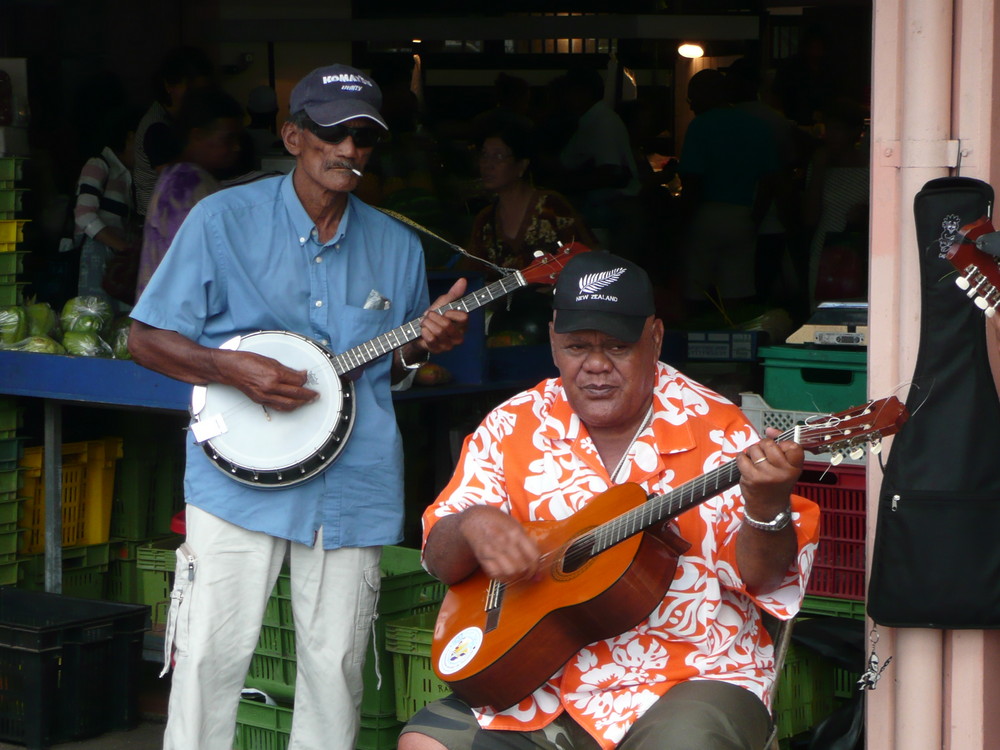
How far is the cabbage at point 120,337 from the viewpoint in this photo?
201 inches

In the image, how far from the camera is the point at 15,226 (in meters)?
5.37

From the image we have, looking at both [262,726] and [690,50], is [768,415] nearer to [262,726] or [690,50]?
[262,726]

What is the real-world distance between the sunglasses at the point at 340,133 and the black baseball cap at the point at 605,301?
770mm

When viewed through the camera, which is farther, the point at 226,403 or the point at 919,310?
the point at 226,403

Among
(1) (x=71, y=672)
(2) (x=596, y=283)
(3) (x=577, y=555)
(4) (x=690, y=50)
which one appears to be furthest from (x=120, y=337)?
(4) (x=690, y=50)

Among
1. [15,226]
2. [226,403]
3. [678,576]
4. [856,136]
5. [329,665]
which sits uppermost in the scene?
[856,136]

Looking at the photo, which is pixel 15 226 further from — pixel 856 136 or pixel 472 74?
pixel 472 74

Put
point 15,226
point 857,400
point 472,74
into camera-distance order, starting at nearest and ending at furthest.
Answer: point 857,400 → point 15,226 → point 472,74

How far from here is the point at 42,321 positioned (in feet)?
17.6

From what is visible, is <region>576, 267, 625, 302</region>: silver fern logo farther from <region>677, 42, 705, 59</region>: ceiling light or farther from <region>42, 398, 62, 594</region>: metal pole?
<region>677, 42, 705, 59</region>: ceiling light

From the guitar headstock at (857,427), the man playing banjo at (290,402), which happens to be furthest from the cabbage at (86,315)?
the guitar headstock at (857,427)

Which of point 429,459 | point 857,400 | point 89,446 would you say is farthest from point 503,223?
point 857,400

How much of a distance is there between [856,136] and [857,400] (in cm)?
365

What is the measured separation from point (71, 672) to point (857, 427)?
3.17 meters
